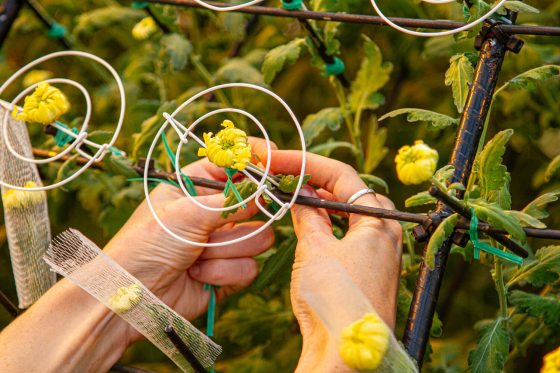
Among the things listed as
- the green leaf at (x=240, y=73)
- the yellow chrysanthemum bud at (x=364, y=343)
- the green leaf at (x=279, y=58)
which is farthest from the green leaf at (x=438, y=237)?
the green leaf at (x=240, y=73)

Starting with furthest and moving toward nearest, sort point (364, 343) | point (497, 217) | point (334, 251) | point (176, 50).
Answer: point (176, 50), point (334, 251), point (497, 217), point (364, 343)

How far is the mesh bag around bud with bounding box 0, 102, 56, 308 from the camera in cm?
110

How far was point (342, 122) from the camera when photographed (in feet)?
4.97

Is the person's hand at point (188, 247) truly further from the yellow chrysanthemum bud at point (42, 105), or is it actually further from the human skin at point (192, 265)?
the yellow chrysanthemum bud at point (42, 105)

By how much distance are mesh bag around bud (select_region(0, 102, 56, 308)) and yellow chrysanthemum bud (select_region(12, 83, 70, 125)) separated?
139mm

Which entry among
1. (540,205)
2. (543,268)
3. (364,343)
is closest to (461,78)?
(540,205)

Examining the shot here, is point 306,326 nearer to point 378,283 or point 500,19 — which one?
point 378,283

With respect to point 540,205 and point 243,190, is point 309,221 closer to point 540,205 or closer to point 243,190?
point 243,190

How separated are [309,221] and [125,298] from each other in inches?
10.7

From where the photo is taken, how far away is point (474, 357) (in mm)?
935

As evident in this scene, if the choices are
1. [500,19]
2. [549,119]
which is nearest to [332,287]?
[500,19]

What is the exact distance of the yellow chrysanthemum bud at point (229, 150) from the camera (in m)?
0.80

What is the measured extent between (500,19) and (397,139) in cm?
100

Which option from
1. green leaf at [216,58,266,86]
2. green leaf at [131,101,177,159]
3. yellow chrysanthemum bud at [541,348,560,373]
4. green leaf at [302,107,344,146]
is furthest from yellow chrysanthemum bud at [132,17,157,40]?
yellow chrysanthemum bud at [541,348,560,373]
